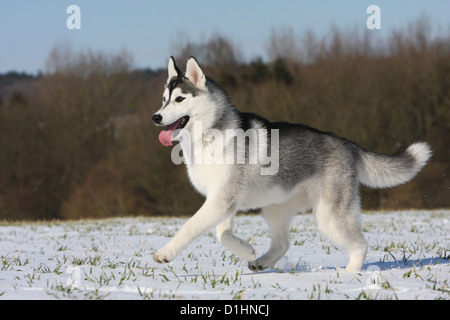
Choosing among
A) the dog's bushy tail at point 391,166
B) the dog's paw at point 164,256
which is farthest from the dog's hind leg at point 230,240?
the dog's bushy tail at point 391,166

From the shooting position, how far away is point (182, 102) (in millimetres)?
5652

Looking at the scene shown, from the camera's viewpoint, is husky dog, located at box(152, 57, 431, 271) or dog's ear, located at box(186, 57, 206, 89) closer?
husky dog, located at box(152, 57, 431, 271)

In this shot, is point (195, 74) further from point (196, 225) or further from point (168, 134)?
point (196, 225)

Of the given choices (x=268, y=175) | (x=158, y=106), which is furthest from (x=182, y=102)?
(x=158, y=106)

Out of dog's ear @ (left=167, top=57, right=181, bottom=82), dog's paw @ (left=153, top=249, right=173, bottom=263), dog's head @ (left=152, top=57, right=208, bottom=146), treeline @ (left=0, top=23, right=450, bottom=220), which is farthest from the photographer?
treeline @ (left=0, top=23, right=450, bottom=220)

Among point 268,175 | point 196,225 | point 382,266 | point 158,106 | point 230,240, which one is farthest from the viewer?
point 158,106

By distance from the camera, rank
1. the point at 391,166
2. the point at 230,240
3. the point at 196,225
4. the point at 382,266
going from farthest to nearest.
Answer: the point at 391,166 < the point at 382,266 < the point at 230,240 < the point at 196,225

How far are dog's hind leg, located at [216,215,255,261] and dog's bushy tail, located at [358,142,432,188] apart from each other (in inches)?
64.5

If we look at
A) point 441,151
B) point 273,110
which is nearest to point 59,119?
point 273,110

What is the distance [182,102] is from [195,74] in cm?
39

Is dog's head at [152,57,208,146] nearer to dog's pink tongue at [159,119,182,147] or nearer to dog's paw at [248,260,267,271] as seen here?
dog's pink tongue at [159,119,182,147]

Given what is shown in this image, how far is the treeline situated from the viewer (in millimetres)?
30375

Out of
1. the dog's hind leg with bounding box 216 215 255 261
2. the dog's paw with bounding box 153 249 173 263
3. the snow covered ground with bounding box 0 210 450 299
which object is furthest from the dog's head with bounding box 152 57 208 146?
the snow covered ground with bounding box 0 210 450 299
